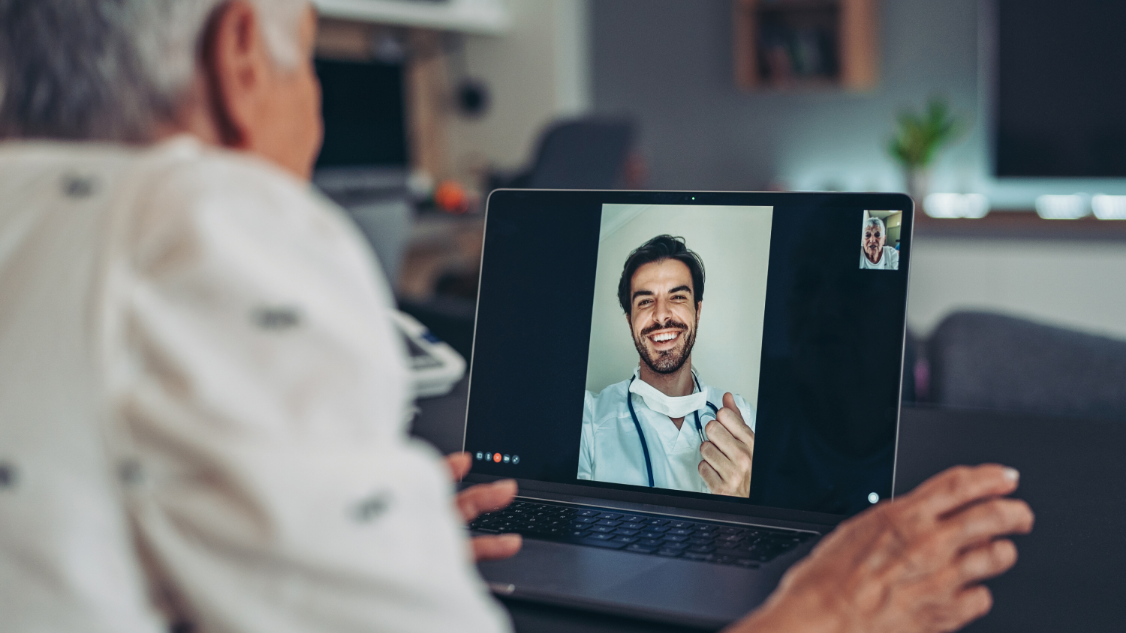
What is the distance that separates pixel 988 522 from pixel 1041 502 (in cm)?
26

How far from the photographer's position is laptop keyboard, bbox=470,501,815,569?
0.70m

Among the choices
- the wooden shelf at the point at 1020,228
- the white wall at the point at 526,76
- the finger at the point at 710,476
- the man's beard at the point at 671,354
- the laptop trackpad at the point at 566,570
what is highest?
the white wall at the point at 526,76

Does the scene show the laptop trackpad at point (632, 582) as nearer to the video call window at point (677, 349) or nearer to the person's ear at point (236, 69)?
the video call window at point (677, 349)

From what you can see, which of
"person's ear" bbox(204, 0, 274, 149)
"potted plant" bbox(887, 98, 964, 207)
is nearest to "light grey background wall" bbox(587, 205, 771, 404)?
"person's ear" bbox(204, 0, 274, 149)

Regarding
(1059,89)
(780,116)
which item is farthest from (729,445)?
(780,116)

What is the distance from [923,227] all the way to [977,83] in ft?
2.20

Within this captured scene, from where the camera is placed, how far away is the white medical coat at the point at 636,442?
0.77m

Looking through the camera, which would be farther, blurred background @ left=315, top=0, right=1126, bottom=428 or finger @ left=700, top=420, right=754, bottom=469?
blurred background @ left=315, top=0, right=1126, bottom=428

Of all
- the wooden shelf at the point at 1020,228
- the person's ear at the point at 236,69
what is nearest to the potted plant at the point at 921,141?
the wooden shelf at the point at 1020,228

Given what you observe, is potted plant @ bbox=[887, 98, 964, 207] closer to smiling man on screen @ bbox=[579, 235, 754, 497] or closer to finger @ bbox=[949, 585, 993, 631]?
smiling man on screen @ bbox=[579, 235, 754, 497]

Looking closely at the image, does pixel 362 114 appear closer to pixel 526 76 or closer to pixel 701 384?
pixel 526 76

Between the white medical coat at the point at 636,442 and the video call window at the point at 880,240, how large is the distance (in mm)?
157

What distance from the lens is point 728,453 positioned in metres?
0.77

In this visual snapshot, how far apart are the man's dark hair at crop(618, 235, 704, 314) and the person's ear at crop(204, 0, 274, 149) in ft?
1.30
